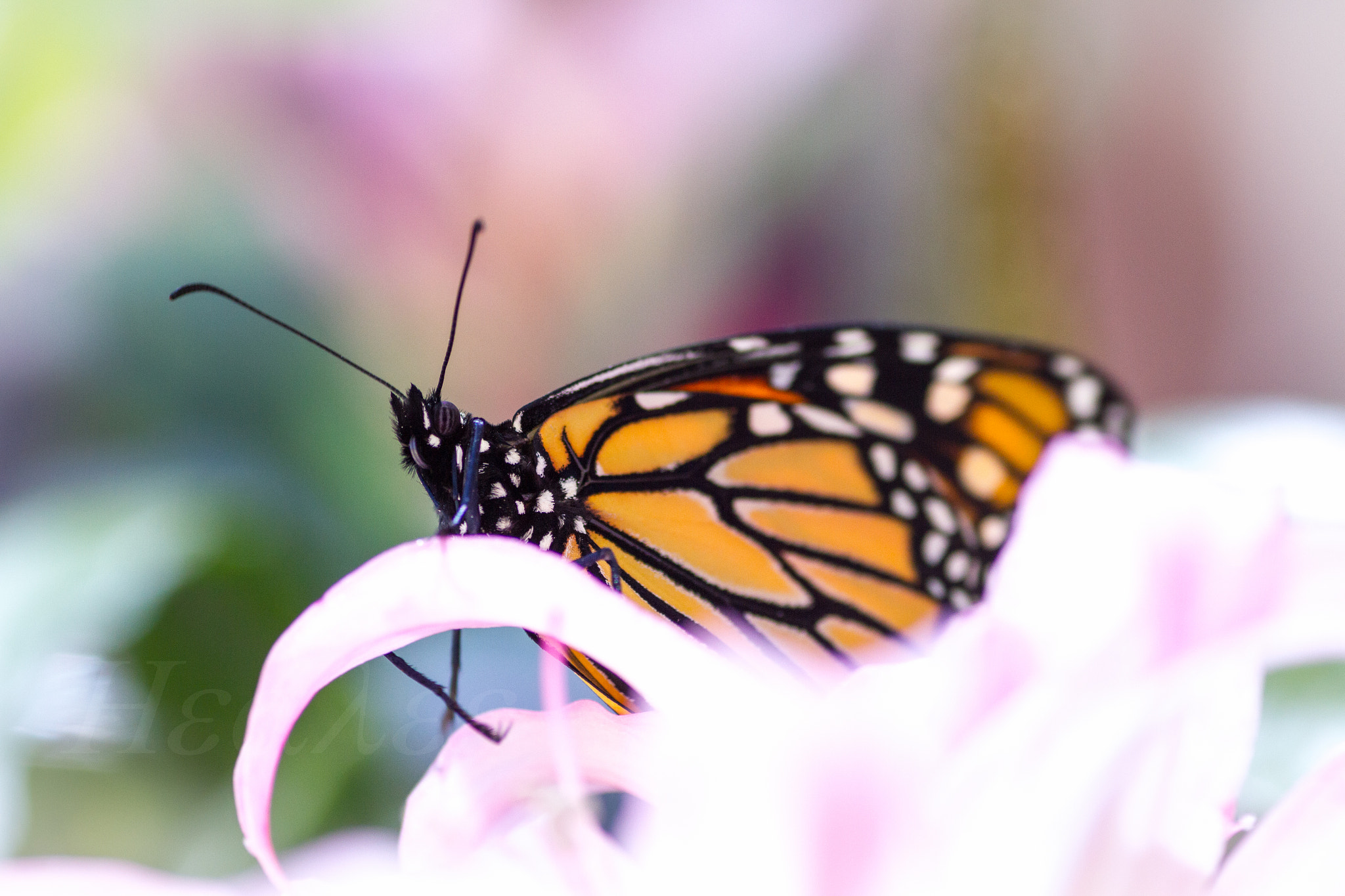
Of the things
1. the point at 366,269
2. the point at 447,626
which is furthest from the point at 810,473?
the point at 366,269

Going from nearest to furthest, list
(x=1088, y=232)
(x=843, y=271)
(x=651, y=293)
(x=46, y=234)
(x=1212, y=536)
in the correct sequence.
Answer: (x=1212, y=536)
(x=46, y=234)
(x=651, y=293)
(x=843, y=271)
(x=1088, y=232)

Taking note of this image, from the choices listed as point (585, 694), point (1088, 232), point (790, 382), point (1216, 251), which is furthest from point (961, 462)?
point (1216, 251)

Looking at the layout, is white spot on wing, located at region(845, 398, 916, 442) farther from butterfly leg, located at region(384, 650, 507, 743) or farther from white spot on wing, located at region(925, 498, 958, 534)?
butterfly leg, located at region(384, 650, 507, 743)

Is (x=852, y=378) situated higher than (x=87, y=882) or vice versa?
(x=852, y=378)

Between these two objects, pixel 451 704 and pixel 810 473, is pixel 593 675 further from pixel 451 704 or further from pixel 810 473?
pixel 810 473

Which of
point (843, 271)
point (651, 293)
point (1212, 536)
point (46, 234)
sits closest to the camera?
point (1212, 536)

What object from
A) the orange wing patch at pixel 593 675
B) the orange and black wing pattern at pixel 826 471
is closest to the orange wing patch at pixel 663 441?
the orange and black wing pattern at pixel 826 471

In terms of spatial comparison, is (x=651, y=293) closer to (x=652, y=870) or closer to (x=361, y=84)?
(x=361, y=84)

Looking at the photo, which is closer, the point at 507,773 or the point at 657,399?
the point at 507,773
